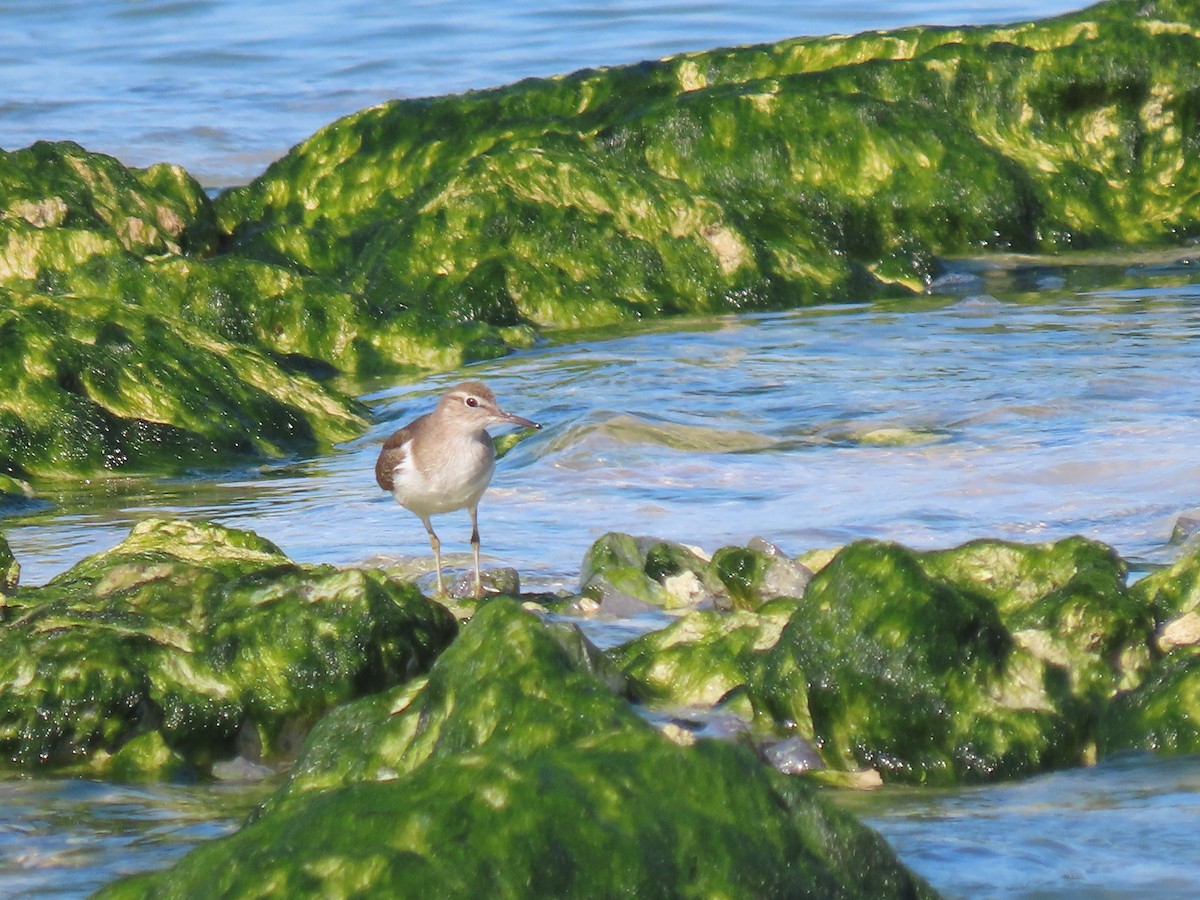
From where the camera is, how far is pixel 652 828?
2432mm

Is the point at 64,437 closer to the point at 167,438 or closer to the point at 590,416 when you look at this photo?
the point at 167,438

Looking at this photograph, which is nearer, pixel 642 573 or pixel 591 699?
pixel 591 699

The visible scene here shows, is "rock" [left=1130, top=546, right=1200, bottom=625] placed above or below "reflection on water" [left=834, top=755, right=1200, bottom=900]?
above

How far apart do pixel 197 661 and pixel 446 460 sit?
1.61 metres

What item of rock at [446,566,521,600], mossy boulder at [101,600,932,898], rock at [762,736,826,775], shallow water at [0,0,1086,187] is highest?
shallow water at [0,0,1086,187]

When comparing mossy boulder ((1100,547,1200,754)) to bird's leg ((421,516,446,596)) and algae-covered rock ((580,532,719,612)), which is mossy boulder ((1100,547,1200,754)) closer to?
algae-covered rock ((580,532,719,612))

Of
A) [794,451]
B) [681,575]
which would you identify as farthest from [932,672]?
[794,451]

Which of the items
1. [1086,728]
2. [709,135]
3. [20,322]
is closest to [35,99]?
[709,135]

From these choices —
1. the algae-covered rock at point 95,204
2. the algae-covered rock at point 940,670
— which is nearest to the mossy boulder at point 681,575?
the algae-covered rock at point 940,670

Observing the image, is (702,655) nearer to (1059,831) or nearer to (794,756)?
(794,756)

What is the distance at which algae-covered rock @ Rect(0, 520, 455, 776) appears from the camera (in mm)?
3858

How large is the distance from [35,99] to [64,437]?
11.1m

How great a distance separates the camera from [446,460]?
18.1 feet

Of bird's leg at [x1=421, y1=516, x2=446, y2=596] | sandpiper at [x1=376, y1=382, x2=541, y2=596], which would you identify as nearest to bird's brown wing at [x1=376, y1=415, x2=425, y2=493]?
sandpiper at [x1=376, y1=382, x2=541, y2=596]
